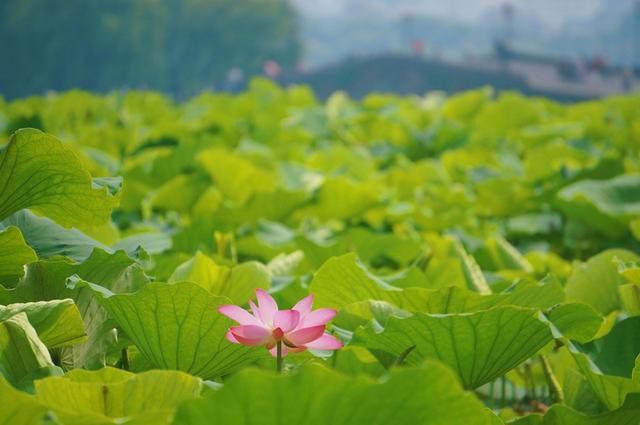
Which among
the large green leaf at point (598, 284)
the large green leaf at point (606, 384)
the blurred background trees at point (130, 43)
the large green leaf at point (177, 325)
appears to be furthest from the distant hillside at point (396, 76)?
the large green leaf at point (177, 325)

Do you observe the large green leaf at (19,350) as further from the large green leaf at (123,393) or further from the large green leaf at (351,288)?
the large green leaf at (351,288)

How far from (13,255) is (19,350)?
17cm

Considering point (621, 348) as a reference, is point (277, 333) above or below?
above

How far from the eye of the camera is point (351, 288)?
883 millimetres

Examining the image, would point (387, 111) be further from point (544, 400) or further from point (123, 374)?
point (123, 374)

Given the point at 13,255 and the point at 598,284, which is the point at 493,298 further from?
the point at 13,255

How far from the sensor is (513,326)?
736mm

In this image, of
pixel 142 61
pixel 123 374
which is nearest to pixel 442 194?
pixel 123 374

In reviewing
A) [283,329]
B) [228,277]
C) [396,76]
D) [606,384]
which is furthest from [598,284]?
[396,76]

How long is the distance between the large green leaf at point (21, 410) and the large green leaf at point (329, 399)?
0.09 meters

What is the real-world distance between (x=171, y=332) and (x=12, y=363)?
13cm

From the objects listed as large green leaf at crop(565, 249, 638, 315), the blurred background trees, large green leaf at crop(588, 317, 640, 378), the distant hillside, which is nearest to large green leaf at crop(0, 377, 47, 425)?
large green leaf at crop(588, 317, 640, 378)

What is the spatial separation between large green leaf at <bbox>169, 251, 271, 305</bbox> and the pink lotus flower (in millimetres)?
251

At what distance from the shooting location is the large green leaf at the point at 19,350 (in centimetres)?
63
